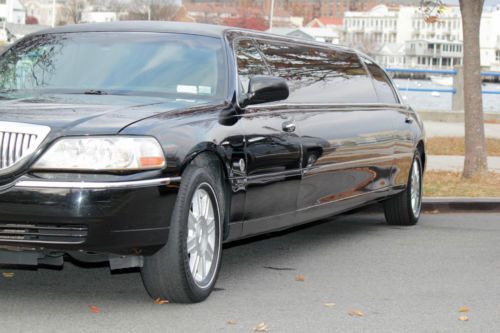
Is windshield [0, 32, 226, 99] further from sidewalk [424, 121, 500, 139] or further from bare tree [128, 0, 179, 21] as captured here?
bare tree [128, 0, 179, 21]

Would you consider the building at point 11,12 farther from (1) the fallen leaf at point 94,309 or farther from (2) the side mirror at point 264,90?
(1) the fallen leaf at point 94,309

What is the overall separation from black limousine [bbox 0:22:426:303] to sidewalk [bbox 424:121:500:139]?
44.3ft

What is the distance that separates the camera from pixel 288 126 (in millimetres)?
8000

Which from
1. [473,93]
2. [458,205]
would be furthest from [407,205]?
[473,93]

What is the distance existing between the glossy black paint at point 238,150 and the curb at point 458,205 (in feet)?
5.41

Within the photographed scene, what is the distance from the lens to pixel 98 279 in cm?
756

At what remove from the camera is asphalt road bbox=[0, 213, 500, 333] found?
6262 mm

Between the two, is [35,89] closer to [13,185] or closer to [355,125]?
[13,185]

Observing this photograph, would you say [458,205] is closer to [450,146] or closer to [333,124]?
[333,124]

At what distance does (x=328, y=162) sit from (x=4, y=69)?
252 centimetres

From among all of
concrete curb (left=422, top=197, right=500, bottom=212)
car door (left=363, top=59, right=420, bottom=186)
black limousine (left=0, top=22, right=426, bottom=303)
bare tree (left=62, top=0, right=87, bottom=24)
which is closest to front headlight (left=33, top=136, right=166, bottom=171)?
black limousine (left=0, top=22, right=426, bottom=303)

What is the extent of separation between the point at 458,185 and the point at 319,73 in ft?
17.7

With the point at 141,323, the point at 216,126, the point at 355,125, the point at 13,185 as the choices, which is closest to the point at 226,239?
the point at 216,126

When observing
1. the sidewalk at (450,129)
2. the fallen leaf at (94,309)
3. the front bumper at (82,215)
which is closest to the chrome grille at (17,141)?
the front bumper at (82,215)
